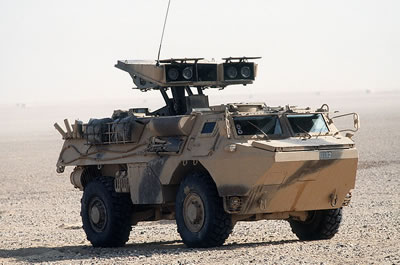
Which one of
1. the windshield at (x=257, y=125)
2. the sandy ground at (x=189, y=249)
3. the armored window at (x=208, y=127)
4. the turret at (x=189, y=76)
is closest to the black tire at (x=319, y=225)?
the sandy ground at (x=189, y=249)

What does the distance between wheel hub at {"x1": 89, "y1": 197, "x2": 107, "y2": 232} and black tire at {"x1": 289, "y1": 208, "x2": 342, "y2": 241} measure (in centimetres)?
318

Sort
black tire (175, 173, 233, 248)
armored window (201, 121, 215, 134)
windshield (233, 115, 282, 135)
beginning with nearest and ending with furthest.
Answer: black tire (175, 173, 233, 248) < windshield (233, 115, 282, 135) < armored window (201, 121, 215, 134)

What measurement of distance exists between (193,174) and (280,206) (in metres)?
1.41

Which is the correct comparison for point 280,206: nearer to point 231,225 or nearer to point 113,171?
point 231,225

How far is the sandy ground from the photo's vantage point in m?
15.4

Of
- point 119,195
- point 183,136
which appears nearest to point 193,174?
point 183,136

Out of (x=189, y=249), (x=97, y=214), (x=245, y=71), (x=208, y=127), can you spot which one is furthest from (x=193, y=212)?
(x=245, y=71)

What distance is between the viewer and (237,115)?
16969mm

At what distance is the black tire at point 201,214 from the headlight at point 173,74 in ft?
8.76

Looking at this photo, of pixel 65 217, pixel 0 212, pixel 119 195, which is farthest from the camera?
pixel 0 212

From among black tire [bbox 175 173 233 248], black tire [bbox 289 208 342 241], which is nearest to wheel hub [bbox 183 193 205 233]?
black tire [bbox 175 173 233 248]

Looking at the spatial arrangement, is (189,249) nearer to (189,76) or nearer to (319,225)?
(319,225)

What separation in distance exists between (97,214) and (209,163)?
126 inches

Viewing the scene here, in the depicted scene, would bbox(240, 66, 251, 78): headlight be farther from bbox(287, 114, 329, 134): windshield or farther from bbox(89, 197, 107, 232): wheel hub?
bbox(89, 197, 107, 232): wheel hub
